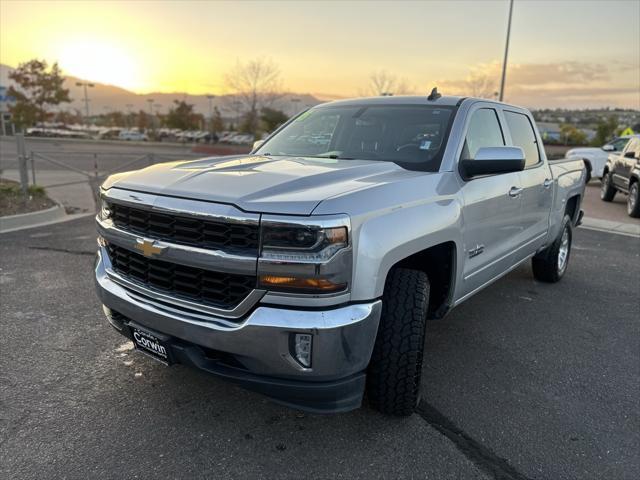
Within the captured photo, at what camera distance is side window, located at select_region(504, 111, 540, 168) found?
4533mm

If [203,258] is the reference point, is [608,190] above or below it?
below

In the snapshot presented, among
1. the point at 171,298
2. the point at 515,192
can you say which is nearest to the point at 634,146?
the point at 515,192

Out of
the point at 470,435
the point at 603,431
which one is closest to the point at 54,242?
the point at 470,435

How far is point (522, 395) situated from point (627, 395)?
734 mm

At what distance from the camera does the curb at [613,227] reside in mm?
9456

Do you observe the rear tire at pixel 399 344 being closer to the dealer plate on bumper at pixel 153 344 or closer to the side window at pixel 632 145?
the dealer plate on bumper at pixel 153 344

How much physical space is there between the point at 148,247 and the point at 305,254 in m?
0.90

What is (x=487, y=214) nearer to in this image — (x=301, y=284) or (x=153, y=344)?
(x=301, y=284)

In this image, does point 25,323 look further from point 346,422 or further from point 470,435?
point 470,435

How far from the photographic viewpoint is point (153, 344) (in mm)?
2627

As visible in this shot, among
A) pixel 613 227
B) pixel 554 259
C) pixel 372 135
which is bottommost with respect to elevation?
pixel 613 227

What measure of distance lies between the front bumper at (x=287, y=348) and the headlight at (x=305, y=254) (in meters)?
0.13

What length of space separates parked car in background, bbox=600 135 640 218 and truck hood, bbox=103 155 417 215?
10.6 m

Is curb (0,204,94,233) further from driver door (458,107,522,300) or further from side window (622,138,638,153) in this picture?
side window (622,138,638,153)
